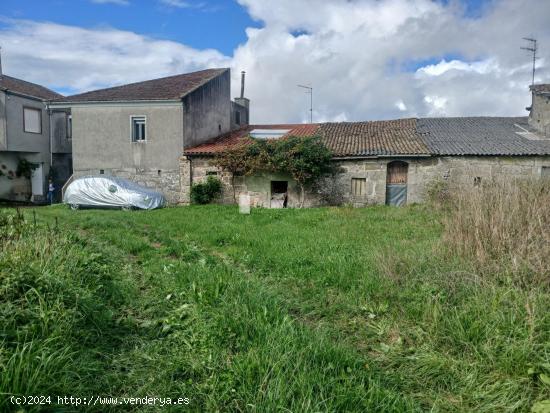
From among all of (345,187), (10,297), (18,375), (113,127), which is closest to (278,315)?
(18,375)

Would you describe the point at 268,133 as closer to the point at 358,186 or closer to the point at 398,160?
the point at 358,186

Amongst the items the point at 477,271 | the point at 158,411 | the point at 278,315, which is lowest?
the point at 158,411

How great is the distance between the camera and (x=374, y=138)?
65.3 ft

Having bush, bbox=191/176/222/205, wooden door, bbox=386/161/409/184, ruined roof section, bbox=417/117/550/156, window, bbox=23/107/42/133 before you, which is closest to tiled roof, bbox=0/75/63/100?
window, bbox=23/107/42/133

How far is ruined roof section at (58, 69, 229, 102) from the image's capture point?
19.3 metres

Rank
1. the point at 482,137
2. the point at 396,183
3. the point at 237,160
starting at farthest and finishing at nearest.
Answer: the point at 482,137
the point at 237,160
the point at 396,183

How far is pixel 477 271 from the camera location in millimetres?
4781

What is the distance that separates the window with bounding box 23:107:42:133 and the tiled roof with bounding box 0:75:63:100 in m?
0.88

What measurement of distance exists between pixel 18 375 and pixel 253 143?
638 inches

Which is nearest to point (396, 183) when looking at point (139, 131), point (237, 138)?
point (237, 138)

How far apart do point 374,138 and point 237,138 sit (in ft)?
23.9

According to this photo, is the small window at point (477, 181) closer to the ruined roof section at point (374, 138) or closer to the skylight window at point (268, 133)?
the ruined roof section at point (374, 138)

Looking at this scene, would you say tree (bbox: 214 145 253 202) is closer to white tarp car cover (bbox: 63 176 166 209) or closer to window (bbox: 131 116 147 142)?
white tarp car cover (bbox: 63 176 166 209)

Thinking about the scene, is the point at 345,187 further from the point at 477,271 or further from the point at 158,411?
the point at 158,411
